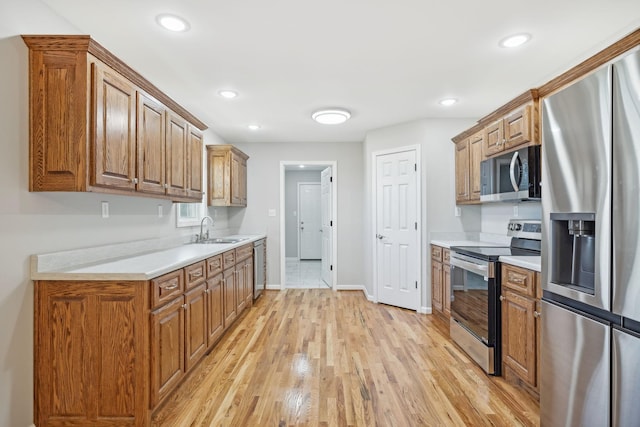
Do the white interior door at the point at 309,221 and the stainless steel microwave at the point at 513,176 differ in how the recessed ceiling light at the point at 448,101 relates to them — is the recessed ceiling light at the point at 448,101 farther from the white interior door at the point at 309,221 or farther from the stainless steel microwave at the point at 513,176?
the white interior door at the point at 309,221

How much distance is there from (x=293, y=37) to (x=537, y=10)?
4.89 feet

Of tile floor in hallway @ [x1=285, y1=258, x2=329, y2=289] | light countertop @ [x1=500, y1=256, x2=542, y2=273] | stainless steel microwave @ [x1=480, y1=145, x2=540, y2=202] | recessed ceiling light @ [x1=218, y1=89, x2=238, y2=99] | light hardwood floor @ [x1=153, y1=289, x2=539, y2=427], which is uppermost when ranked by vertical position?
recessed ceiling light @ [x1=218, y1=89, x2=238, y2=99]

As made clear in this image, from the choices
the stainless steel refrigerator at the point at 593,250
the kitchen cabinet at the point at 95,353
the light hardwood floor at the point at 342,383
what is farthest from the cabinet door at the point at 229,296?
the stainless steel refrigerator at the point at 593,250

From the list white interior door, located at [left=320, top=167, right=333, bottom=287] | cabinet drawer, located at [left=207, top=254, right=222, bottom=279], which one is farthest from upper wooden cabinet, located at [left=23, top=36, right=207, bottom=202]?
white interior door, located at [left=320, top=167, right=333, bottom=287]

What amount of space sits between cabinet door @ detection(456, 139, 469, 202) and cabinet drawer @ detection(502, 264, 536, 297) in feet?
4.87

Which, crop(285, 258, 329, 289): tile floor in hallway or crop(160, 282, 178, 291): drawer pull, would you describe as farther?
crop(285, 258, 329, 289): tile floor in hallway

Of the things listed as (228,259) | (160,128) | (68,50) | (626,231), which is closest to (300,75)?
(160,128)

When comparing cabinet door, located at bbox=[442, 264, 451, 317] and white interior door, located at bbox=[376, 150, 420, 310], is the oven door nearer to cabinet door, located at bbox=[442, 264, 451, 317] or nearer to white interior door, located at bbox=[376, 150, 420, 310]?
cabinet door, located at bbox=[442, 264, 451, 317]

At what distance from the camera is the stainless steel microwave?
258 cm

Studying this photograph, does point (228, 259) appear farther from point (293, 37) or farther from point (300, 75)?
point (293, 37)

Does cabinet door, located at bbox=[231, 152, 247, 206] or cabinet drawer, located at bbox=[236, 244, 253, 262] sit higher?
cabinet door, located at bbox=[231, 152, 247, 206]

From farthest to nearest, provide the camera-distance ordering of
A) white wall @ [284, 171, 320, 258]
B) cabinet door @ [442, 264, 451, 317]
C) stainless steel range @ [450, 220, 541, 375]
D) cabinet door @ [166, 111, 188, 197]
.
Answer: white wall @ [284, 171, 320, 258] → cabinet door @ [442, 264, 451, 317] → cabinet door @ [166, 111, 188, 197] → stainless steel range @ [450, 220, 541, 375]

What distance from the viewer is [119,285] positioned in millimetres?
1809

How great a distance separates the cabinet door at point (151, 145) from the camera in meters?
2.26
